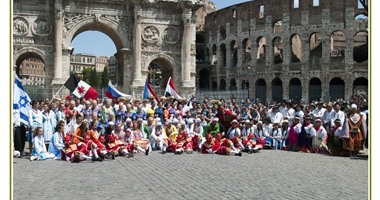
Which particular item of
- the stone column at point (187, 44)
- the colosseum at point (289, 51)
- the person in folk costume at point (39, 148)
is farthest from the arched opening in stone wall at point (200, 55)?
the person in folk costume at point (39, 148)

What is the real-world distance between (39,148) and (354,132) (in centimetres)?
1066

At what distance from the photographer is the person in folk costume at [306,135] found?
1688 cm

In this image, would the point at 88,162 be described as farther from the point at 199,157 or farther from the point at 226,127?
the point at 226,127

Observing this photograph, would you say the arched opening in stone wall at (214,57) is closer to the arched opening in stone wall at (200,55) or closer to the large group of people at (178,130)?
the arched opening in stone wall at (200,55)

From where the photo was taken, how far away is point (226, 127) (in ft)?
60.3

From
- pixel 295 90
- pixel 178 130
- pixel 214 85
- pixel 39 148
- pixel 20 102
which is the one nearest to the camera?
pixel 20 102

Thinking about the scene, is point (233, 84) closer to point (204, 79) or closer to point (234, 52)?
point (234, 52)

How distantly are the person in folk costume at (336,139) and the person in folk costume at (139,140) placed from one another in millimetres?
6695

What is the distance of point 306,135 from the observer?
17.0m

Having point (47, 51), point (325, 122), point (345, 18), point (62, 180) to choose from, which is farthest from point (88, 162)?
point (345, 18)

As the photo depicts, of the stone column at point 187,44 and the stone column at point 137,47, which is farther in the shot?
the stone column at point 187,44

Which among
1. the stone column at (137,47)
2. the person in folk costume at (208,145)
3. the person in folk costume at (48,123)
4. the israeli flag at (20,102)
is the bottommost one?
the person in folk costume at (208,145)

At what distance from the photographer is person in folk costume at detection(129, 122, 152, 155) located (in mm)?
15805

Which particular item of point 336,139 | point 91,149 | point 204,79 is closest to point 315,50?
point 204,79
